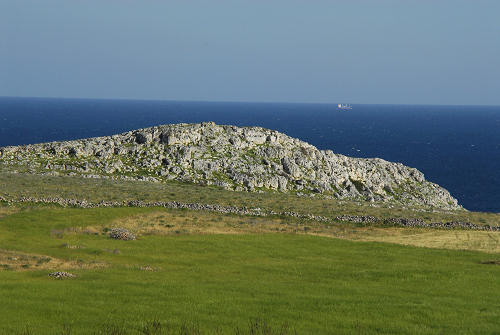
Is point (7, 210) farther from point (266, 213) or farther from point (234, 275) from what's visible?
point (234, 275)

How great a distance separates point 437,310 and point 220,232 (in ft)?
89.7

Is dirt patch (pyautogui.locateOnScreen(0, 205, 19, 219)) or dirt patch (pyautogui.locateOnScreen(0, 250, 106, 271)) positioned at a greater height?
dirt patch (pyautogui.locateOnScreen(0, 250, 106, 271))

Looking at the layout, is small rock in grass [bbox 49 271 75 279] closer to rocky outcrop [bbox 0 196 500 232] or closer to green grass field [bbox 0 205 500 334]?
green grass field [bbox 0 205 500 334]

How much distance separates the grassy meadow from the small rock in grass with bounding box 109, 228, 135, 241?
59 cm

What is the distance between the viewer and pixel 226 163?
95875mm

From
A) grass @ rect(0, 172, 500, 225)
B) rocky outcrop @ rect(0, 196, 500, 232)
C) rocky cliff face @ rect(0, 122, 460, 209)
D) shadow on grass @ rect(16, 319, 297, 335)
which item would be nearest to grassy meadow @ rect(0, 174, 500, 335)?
shadow on grass @ rect(16, 319, 297, 335)

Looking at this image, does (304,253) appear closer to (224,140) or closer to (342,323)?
(342,323)

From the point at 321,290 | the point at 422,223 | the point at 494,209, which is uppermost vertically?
the point at 321,290

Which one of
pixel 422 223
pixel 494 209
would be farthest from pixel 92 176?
pixel 494 209

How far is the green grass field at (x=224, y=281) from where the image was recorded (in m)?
21.4

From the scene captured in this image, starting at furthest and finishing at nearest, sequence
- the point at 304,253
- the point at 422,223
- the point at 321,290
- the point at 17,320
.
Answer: the point at 422,223
the point at 304,253
the point at 321,290
the point at 17,320

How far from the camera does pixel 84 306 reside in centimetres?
2302

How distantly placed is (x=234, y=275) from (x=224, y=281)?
243cm

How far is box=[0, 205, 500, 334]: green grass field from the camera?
21.4 m
